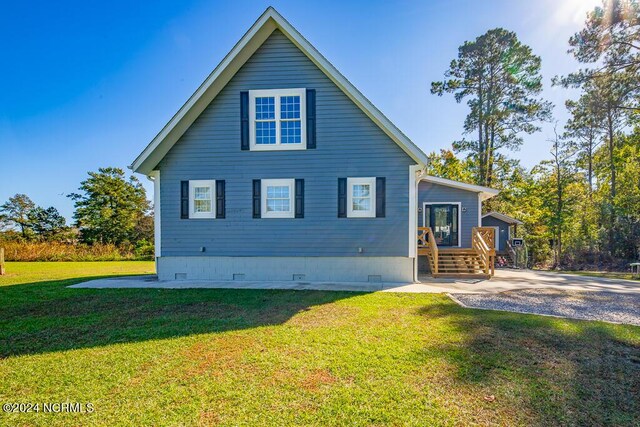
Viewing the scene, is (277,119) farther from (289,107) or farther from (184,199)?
(184,199)

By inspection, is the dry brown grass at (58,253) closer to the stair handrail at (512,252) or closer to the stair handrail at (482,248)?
the stair handrail at (482,248)

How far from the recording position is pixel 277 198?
9.62 metres

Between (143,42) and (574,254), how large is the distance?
26797mm

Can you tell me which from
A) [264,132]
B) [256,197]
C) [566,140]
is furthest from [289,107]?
[566,140]

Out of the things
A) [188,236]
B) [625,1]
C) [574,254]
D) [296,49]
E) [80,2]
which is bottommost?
[574,254]

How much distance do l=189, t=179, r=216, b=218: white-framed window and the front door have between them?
9.52 m

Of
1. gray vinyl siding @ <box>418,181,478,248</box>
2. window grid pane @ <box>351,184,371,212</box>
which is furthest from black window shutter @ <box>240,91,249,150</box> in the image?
gray vinyl siding @ <box>418,181,478,248</box>

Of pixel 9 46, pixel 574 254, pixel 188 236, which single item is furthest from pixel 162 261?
pixel 574 254

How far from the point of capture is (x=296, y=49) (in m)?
9.38

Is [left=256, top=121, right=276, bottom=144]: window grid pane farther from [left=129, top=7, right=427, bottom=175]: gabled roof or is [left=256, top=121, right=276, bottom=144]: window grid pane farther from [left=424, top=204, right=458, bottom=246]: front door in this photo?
[left=424, top=204, right=458, bottom=246]: front door

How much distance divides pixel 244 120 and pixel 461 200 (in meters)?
10.3

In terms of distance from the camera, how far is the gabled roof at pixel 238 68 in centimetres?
886

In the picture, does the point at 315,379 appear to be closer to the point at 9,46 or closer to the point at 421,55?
the point at 421,55

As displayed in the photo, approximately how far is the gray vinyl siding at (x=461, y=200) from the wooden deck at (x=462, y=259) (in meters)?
1.40
